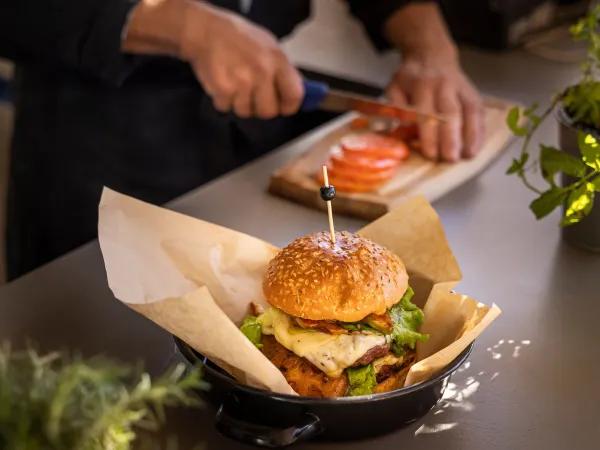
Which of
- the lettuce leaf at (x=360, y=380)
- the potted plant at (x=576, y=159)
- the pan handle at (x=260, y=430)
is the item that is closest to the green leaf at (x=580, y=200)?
the potted plant at (x=576, y=159)

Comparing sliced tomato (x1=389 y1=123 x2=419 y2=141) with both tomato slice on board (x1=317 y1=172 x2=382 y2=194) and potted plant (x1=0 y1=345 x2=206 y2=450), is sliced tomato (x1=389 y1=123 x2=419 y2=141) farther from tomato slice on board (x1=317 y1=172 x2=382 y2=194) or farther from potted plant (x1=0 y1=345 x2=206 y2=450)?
potted plant (x1=0 y1=345 x2=206 y2=450)

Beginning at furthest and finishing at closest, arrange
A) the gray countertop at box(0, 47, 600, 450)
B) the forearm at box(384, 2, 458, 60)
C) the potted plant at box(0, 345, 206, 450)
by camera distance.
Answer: the forearm at box(384, 2, 458, 60) < the gray countertop at box(0, 47, 600, 450) < the potted plant at box(0, 345, 206, 450)

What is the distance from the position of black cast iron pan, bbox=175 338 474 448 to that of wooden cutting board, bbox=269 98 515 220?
0.62 metres

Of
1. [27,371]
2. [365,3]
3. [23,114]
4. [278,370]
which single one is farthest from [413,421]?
[365,3]

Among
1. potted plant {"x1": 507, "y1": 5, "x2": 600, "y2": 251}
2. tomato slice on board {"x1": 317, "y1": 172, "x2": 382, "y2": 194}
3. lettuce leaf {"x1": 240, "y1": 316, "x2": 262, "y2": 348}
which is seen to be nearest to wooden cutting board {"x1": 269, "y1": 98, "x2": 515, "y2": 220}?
tomato slice on board {"x1": 317, "y1": 172, "x2": 382, "y2": 194}

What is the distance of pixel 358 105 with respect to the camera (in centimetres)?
166

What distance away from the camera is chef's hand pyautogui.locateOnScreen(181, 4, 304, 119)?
1.59 meters

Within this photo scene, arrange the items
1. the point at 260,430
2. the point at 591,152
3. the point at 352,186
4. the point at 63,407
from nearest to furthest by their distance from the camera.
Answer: the point at 63,407
the point at 260,430
the point at 591,152
the point at 352,186

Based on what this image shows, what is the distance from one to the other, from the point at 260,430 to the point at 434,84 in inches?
46.1

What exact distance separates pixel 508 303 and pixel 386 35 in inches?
45.2

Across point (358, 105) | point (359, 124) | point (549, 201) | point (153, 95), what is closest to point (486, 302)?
point (549, 201)

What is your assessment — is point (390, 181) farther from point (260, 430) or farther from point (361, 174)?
point (260, 430)

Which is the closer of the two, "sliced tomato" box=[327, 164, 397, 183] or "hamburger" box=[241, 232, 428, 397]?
"hamburger" box=[241, 232, 428, 397]

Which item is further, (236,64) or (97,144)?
(97,144)
